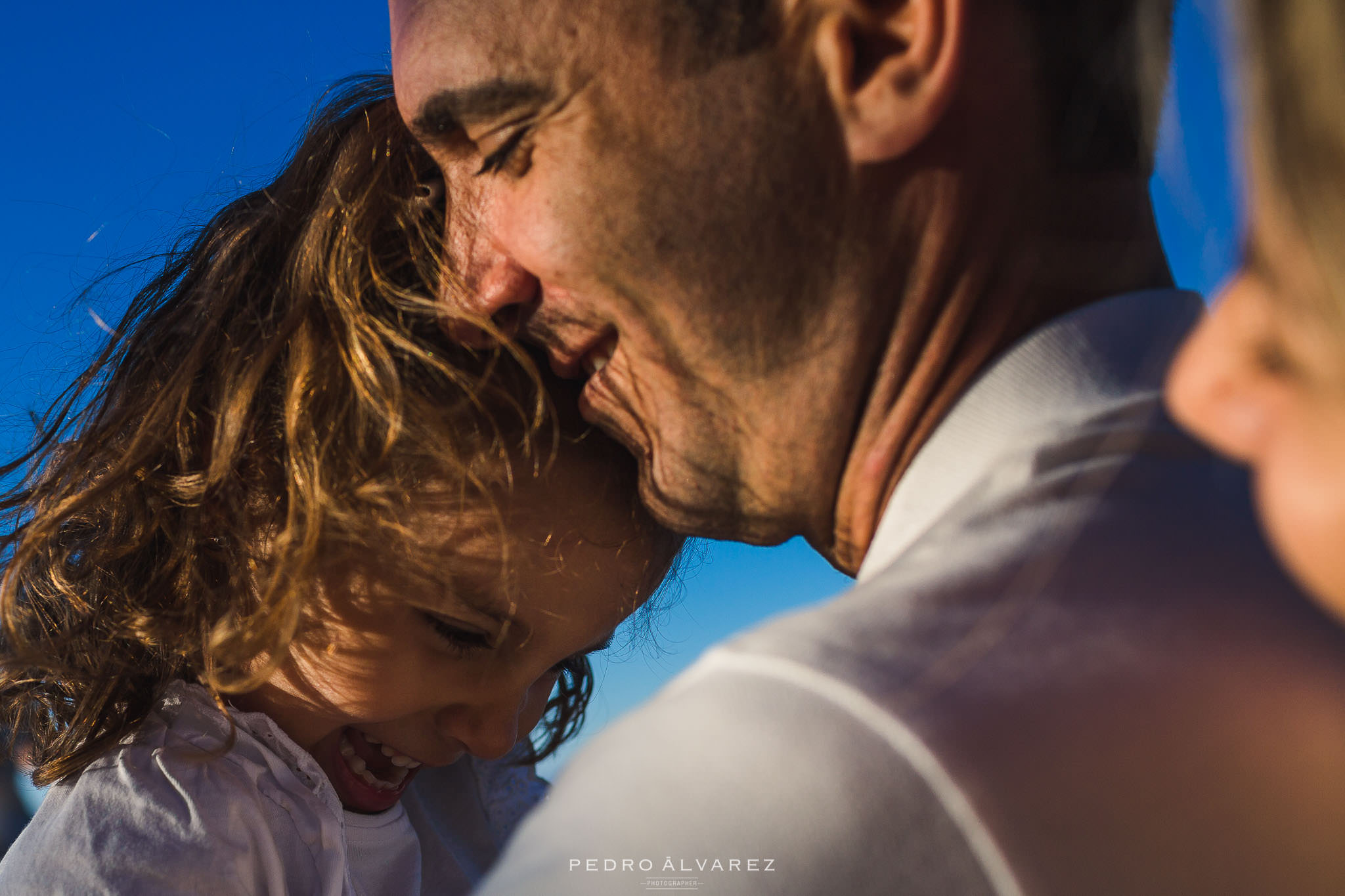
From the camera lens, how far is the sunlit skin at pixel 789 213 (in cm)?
68

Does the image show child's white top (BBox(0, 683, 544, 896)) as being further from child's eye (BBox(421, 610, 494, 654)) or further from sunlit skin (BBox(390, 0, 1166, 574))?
sunlit skin (BBox(390, 0, 1166, 574))

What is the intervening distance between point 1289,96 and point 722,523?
2.13 feet

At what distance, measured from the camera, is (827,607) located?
1.73ft

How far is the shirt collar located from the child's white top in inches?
34.3

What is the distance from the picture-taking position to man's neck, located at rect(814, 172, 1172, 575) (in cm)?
69

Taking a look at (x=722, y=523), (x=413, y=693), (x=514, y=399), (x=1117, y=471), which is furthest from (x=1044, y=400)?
(x=413, y=693)

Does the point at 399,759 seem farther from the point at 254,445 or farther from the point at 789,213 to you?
the point at 789,213

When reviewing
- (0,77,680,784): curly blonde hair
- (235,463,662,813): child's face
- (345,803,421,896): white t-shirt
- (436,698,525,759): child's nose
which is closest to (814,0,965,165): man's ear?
(0,77,680,784): curly blonde hair

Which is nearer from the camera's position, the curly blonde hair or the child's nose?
the curly blonde hair

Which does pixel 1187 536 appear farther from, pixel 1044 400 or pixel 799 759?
pixel 799 759

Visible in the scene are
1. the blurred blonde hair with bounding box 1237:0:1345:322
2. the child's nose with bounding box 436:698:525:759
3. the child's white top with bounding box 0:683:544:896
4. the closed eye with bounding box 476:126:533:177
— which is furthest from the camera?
the child's nose with bounding box 436:698:525:759

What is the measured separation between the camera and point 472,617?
1.14 m

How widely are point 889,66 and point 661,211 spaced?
20cm

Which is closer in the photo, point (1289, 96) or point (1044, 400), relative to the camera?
point (1289, 96)
